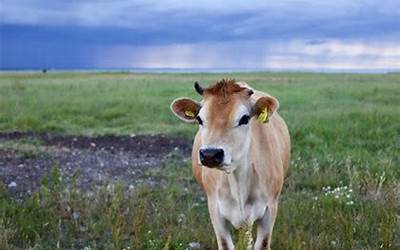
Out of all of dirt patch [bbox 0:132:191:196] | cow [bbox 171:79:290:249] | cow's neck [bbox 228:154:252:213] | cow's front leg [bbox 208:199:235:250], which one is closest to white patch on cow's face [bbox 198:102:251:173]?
cow [bbox 171:79:290:249]

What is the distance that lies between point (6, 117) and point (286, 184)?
12142 mm

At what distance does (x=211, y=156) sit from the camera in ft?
18.6

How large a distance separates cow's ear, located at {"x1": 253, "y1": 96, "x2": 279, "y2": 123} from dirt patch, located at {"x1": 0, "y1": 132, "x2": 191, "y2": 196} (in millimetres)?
4285

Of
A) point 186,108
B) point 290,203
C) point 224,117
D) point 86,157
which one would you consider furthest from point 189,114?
point 86,157

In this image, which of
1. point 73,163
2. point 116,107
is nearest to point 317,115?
point 116,107

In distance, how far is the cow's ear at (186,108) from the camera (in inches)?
258

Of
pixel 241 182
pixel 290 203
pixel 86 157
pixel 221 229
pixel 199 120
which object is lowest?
pixel 86 157

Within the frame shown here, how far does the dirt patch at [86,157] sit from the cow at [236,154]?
368 centimetres

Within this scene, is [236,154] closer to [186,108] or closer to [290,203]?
[186,108]

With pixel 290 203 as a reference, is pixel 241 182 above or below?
above

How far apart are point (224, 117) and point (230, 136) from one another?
0.20m

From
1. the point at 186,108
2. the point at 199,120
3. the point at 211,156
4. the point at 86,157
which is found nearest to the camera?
the point at 211,156

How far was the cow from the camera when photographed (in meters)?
6.00

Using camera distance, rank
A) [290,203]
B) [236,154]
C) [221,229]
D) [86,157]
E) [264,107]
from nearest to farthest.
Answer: [236,154] → [264,107] → [221,229] → [290,203] → [86,157]
